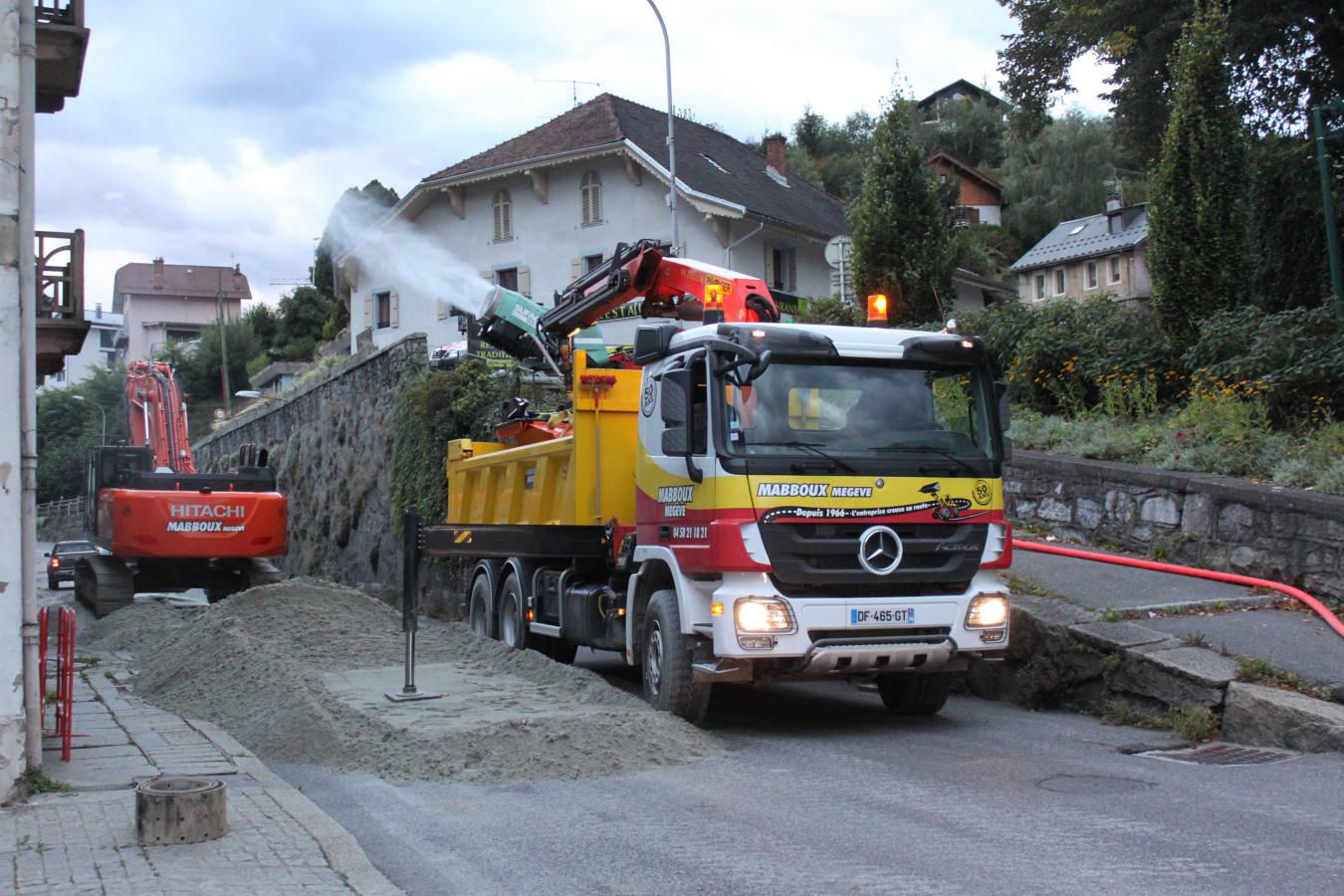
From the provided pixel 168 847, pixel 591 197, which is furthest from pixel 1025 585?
pixel 591 197

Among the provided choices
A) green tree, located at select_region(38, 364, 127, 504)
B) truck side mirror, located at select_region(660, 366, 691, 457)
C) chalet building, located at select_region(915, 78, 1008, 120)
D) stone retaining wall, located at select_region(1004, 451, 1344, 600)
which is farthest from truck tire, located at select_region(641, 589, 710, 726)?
chalet building, located at select_region(915, 78, 1008, 120)

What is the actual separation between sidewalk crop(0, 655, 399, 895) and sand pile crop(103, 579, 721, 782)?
0.79 m

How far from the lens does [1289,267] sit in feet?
69.3

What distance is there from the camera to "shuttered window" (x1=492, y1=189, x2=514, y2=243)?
39.6m

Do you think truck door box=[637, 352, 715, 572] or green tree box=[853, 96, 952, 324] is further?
green tree box=[853, 96, 952, 324]

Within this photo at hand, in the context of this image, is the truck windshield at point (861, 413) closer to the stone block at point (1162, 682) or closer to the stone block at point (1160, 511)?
the stone block at point (1162, 682)

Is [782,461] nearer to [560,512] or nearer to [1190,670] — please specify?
[1190,670]

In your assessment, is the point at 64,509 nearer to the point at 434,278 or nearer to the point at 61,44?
the point at 434,278

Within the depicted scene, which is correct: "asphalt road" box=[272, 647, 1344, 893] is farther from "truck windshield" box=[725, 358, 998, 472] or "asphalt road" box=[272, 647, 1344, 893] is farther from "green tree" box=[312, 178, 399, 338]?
"green tree" box=[312, 178, 399, 338]

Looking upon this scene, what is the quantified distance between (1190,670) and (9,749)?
23.7ft

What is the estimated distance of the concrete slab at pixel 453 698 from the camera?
29.2 feet

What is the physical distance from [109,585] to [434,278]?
802 centimetres

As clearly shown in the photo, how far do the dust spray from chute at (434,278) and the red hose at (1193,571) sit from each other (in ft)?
15.7

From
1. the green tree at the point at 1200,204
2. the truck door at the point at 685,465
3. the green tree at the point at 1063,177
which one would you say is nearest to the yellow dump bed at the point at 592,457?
the truck door at the point at 685,465
